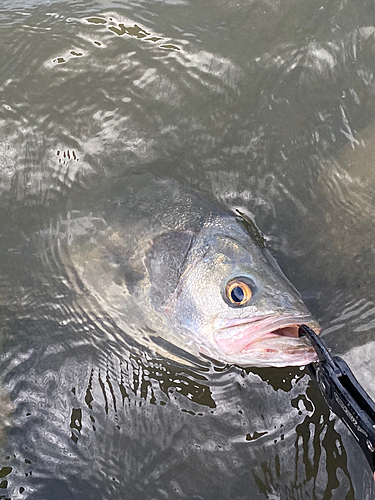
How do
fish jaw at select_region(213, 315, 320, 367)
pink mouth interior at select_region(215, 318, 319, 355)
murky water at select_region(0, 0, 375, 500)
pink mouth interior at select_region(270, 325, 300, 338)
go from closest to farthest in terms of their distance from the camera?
fish jaw at select_region(213, 315, 320, 367)
pink mouth interior at select_region(215, 318, 319, 355)
pink mouth interior at select_region(270, 325, 300, 338)
murky water at select_region(0, 0, 375, 500)

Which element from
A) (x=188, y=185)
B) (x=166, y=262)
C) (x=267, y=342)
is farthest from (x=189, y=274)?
(x=188, y=185)

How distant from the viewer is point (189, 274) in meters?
3.55

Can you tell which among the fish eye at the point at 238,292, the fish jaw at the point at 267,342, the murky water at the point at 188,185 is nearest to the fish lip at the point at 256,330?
the fish jaw at the point at 267,342

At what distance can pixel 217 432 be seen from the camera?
140 inches

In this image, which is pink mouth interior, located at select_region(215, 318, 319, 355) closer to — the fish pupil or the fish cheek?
the fish pupil

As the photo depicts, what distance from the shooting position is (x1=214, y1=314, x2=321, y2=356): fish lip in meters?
3.08

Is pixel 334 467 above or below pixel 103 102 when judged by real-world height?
below

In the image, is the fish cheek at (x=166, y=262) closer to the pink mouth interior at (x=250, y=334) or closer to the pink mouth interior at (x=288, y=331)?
the pink mouth interior at (x=250, y=334)

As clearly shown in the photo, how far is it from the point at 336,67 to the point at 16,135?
3.03 meters

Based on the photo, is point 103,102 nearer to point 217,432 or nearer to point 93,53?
point 93,53

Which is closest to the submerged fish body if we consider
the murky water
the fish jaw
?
the fish jaw

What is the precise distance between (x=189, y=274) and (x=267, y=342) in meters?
0.84

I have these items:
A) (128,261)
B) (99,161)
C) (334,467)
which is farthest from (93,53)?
(334,467)

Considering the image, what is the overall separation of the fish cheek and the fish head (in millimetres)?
55
